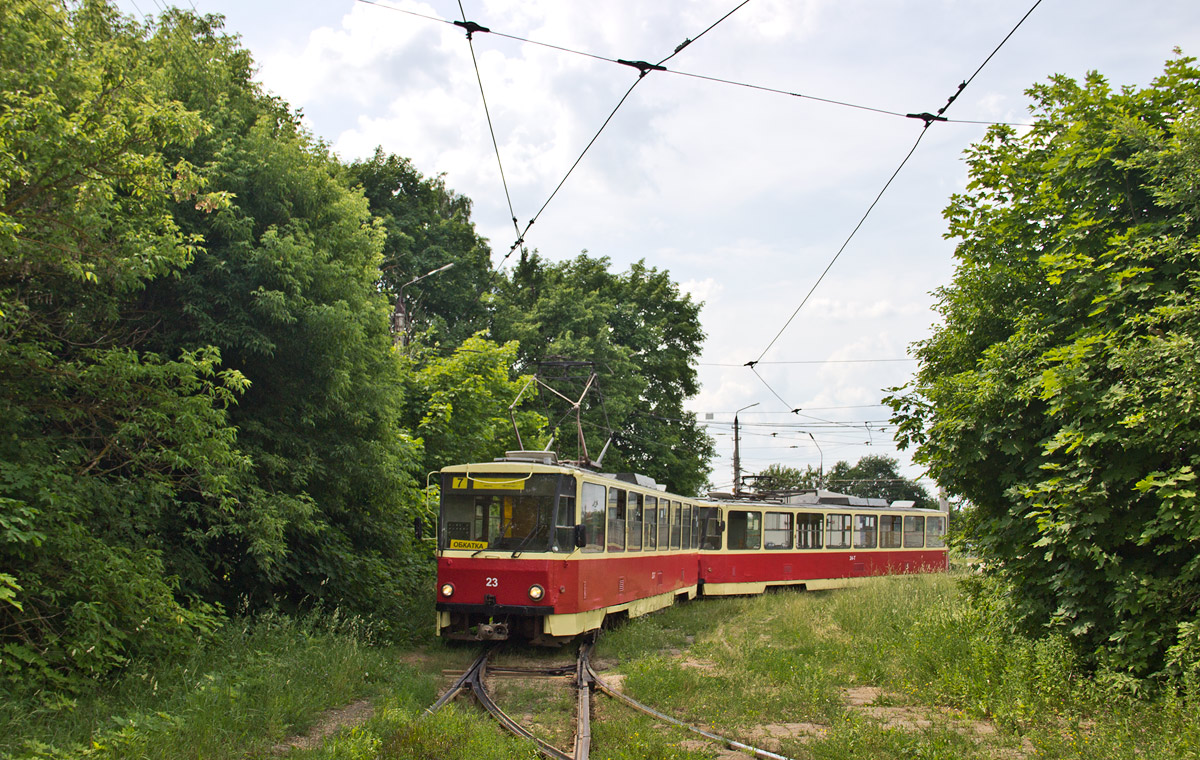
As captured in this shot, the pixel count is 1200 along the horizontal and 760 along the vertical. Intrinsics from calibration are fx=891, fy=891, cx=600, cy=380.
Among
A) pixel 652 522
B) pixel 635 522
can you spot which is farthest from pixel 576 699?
pixel 652 522

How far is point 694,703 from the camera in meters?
8.95

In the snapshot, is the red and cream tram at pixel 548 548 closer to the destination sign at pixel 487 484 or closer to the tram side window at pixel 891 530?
the destination sign at pixel 487 484

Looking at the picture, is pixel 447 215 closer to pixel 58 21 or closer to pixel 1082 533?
pixel 58 21

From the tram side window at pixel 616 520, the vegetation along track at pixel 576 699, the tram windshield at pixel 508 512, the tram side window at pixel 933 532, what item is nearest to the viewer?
the vegetation along track at pixel 576 699

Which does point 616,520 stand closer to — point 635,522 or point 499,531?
point 635,522

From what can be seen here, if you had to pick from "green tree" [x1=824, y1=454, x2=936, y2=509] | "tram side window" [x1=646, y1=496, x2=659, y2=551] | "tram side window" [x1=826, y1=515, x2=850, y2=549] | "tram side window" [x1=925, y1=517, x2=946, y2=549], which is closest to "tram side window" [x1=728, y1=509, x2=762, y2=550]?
"tram side window" [x1=826, y1=515, x2=850, y2=549]

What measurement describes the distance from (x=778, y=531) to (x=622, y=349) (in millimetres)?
13611

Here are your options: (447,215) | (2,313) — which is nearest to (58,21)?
(2,313)

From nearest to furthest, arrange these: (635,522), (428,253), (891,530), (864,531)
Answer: (635,522) < (864,531) < (891,530) < (428,253)

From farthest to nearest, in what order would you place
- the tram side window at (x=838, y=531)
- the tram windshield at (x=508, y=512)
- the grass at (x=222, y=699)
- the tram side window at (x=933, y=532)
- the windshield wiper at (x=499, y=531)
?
the tram side window at (x=933, y=532)
the tram side window at (x=838, y=531)
the windshield wiper at (x=499, y=531)
the tram windshield at (x=508, y=512)
the grass at (x=222, y=699)

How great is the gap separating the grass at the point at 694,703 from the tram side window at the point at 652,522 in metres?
3.82

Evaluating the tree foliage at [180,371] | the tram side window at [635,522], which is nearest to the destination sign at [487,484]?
the tree foliage at [180,371]

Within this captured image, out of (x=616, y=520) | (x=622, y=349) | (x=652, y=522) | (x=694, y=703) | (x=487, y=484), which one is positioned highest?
(x=622, y=349)

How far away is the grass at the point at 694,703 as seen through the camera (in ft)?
21.7
